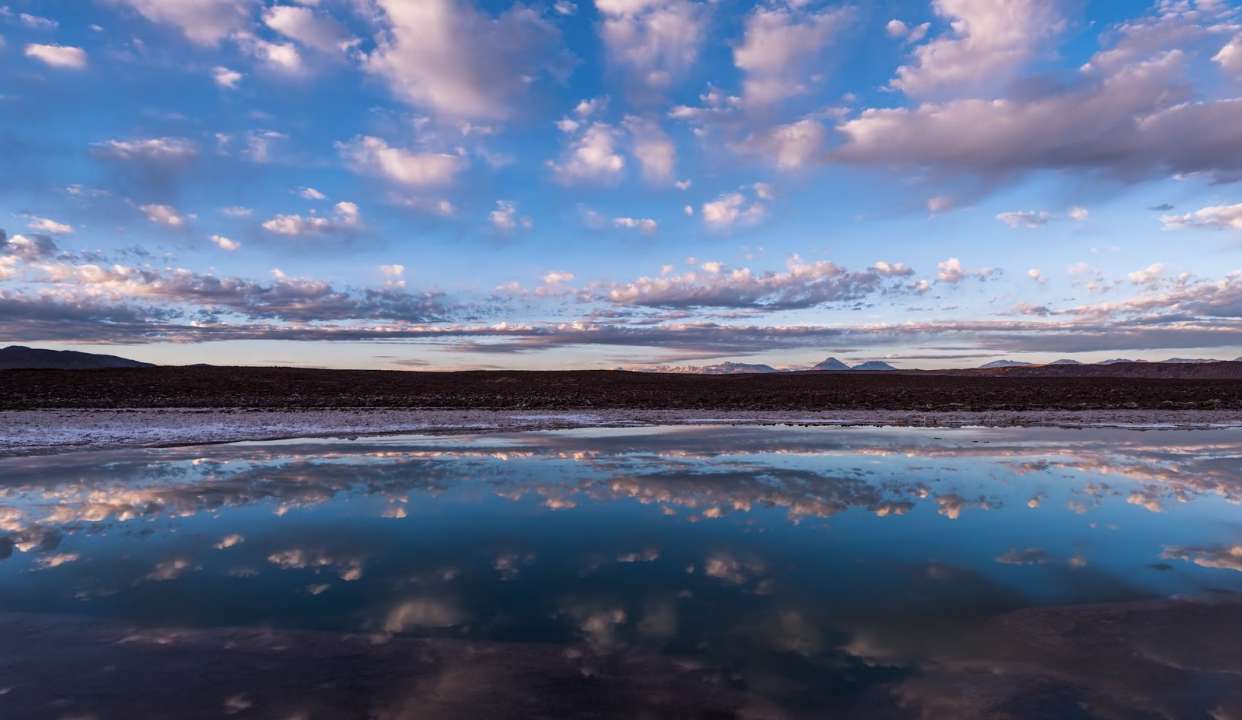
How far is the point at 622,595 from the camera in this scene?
6863 millimetres

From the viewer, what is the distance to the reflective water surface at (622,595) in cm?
491

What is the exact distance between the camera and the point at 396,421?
27422 mm

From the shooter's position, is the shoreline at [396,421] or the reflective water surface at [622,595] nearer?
the reflective water surface at [622,595]

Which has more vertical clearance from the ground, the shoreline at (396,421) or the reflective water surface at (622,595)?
the shoreline at (396,421)

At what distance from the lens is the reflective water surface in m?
4.91

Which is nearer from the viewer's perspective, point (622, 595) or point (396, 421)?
point (622, 595)

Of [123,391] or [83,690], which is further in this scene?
[123,391]

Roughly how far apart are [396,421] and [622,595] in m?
22.4

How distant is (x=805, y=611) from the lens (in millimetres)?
6391

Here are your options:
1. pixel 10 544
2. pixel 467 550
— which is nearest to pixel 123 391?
pixel 10 544

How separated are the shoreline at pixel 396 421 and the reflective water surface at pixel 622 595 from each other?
847cm

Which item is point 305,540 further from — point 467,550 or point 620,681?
point 620,681

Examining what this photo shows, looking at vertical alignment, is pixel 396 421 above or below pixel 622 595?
above

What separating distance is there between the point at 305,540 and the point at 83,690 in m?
3.97
